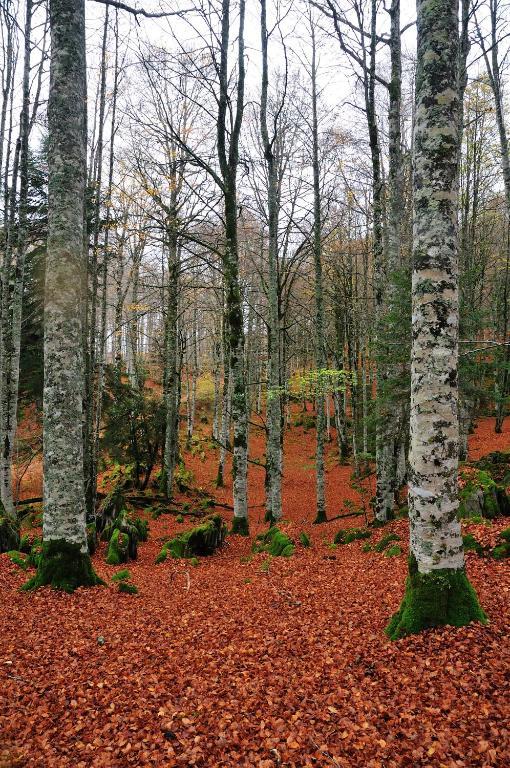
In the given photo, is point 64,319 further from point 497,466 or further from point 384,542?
point 497,466

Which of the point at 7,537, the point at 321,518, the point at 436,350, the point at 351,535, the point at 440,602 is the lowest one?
the point at 321,518

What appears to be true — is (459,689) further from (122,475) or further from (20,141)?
(122,475)

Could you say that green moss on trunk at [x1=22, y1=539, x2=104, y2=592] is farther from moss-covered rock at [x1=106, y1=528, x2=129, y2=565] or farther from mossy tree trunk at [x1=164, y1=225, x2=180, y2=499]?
mossy tree trunk at [x1=164, y1=225, x2=180, y2=499]

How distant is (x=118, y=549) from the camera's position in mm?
8953

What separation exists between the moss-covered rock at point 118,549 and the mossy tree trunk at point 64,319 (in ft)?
9.38

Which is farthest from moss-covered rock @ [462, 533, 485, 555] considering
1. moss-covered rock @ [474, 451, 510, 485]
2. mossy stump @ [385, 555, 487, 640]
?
moss-covered rock @ [474, 451, 510, 485]

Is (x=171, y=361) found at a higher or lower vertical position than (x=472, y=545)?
higher

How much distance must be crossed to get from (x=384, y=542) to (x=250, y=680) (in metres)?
5.42

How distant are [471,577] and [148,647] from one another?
3.99 m

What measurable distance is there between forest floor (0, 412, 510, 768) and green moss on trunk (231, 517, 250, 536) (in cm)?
460

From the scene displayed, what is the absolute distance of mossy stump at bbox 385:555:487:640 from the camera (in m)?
→ 3.79

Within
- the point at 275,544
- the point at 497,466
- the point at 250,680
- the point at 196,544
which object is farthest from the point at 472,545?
the point at 497,466

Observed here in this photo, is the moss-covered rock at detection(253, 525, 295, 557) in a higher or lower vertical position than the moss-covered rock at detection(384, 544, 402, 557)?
lower

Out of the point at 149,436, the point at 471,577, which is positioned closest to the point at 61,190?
the point at 471,577
